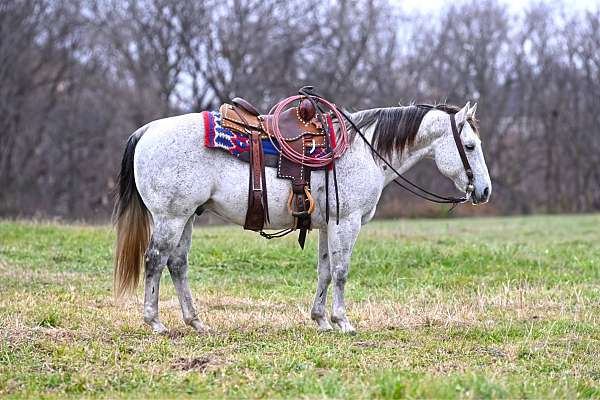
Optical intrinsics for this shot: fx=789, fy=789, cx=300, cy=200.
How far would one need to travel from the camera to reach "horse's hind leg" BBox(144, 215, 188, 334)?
280 inches

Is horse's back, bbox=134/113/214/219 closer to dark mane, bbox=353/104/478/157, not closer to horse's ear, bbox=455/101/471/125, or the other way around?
dark mane, bbox=353/104/478/157

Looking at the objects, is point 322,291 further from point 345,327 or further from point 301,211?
point 301,211

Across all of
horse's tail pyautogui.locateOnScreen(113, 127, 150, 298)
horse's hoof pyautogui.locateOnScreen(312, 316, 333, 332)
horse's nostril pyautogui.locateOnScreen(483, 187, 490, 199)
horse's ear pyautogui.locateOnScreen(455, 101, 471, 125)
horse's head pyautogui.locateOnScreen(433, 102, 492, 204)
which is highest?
horse's ear pyautogui.locateOnScreen(455, 101, 471, 125)

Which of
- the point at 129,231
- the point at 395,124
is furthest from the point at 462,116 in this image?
the point at 129,231

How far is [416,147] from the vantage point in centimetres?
779

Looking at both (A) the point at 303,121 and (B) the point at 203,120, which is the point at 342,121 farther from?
(B) the point at 203,120

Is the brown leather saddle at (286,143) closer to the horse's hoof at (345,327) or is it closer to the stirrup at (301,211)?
the stirrup at (301,211)

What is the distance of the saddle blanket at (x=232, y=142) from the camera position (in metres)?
7.11

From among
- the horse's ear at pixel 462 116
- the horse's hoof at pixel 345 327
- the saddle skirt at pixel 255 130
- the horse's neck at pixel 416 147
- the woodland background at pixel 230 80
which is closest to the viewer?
the saddle skirt at pixel 255 130

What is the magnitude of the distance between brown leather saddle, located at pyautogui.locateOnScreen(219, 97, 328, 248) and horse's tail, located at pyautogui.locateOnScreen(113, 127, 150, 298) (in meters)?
0.96

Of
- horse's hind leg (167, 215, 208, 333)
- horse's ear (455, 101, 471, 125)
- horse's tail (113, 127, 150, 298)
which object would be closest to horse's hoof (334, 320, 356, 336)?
horse's hind leg (167, 215, 208, 333)

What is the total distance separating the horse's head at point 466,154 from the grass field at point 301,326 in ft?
4.45

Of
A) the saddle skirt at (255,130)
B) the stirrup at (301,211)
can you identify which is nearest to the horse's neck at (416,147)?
the saddle skirt at (255,130)

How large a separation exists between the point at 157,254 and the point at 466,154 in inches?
121
